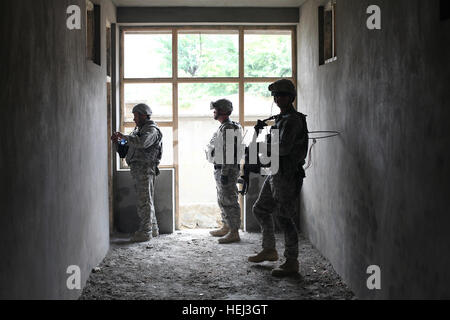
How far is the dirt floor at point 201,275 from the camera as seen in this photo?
168 inches

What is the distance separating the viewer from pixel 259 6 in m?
6.79

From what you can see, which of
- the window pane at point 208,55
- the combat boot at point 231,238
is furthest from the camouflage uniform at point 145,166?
the window pane at point 208,55

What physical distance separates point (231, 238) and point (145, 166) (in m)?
1.40

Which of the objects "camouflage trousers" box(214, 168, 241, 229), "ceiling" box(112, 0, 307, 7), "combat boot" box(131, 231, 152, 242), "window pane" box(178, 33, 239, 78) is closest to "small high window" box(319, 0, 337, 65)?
"ceiling" box(112, 0, 307, 7)

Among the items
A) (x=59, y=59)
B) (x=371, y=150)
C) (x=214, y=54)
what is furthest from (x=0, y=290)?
(x=214, y=54)

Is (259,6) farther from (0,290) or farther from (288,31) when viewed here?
(0,290)

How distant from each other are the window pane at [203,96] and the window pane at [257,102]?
22 centimetres

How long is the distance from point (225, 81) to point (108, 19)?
1.75 metres

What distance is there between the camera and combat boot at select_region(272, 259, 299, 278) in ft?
15.6

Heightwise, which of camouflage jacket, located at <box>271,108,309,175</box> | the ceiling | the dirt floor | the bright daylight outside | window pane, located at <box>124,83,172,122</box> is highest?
the ceiling

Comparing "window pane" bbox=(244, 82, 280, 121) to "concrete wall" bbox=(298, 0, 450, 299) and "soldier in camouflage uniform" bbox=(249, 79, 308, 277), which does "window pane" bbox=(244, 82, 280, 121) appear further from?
"soldier in camouflage uniform" bbox=(249, 79, 308, 277)

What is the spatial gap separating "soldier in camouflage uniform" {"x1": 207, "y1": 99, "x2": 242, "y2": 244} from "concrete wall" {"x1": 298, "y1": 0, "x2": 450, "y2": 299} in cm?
128

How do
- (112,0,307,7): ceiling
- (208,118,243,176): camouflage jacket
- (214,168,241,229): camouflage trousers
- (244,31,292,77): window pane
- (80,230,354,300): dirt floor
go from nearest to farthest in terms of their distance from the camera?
(80,230,354,300): dirt floor, (208,118,243,176): camouflage jacket, (214,168,241,229): camouflage trousers, (112,0,307,7): ceiling, (244,31,292,77): window pane

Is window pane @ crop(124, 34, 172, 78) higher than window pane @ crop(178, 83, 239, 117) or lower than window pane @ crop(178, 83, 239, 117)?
higher
